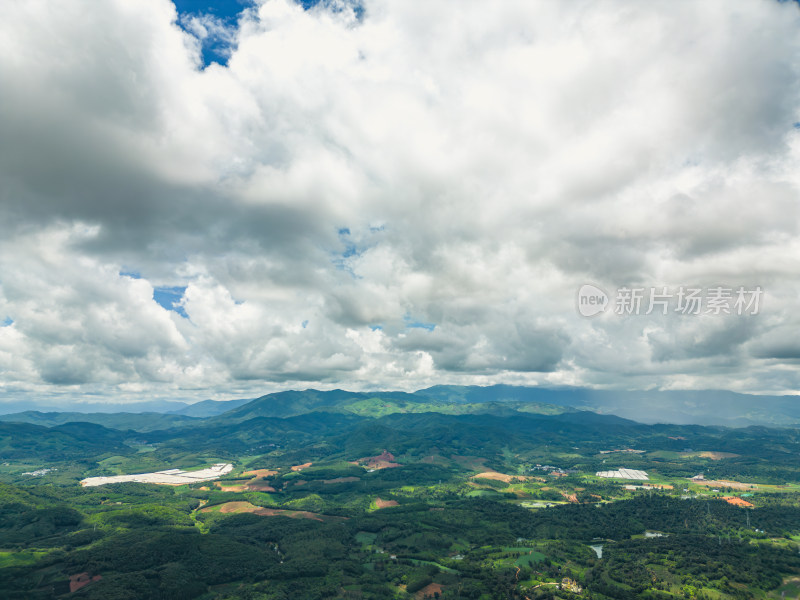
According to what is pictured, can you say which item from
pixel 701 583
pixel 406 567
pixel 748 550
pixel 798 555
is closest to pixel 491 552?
pixel 406 567

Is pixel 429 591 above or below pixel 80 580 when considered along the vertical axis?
below

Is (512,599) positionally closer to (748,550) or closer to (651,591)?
(651,591)

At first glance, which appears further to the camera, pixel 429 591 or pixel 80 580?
pixel 429 591

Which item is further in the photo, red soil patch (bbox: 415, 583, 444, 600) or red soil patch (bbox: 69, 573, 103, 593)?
red soil patch (bbox: 415, 583, 444, 600)

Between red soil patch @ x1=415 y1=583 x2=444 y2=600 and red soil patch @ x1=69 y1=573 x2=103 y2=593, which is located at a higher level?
red soil patch @ x1=69 y1=573 x2=103 y2=593
